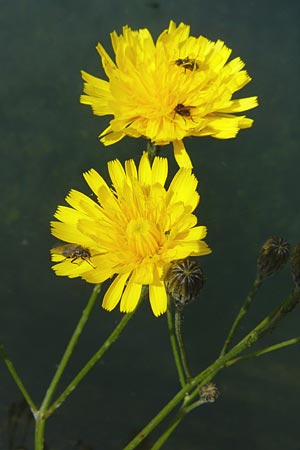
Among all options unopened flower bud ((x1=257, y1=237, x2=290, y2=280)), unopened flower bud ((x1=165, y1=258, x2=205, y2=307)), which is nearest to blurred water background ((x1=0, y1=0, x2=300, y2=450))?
unopened flower bud ((x1=257, y1=237, x2=290, y2=280))

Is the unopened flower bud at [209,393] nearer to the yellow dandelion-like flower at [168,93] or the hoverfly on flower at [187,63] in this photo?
the yellow dandelion-like flower at [168,93]

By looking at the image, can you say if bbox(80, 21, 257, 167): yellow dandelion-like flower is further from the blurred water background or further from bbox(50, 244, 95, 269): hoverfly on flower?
the blurred water background

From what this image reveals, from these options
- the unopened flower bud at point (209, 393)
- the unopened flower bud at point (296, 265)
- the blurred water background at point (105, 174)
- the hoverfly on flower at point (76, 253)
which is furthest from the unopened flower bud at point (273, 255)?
the blurred water background at point (105, 174)

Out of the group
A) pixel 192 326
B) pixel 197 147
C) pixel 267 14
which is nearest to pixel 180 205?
pixel 192 326

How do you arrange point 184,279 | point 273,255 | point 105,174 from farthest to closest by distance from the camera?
point 105,174 < point 273,255 < point 184,279

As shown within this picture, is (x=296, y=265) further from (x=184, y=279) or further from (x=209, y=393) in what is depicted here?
(x=209, y=393)

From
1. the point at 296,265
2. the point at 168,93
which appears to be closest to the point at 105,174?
the point at 168,93

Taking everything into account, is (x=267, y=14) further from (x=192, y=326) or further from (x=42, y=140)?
(x=192, y=326)
